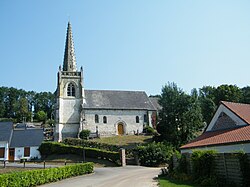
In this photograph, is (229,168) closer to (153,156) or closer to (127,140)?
(153,156)

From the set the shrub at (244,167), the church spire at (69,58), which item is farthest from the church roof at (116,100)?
the shrub at (244,167)

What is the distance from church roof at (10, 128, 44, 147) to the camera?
1691 inches

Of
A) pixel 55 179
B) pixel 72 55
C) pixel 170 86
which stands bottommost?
pixel 55 179

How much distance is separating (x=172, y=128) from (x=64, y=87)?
23.4m

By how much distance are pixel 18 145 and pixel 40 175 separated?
25774 millimetres

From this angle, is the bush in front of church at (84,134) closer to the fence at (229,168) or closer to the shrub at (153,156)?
the shrub at (153,156)

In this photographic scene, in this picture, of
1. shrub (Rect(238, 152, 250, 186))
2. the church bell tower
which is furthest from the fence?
the church bell tower

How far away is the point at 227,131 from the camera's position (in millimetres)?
20656

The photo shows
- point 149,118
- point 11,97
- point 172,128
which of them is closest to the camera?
point 172,128

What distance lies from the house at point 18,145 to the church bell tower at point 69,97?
520cm

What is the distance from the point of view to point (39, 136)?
45.0m

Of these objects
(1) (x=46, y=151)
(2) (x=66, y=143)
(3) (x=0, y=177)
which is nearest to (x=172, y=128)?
(2) (x=66, y=143)

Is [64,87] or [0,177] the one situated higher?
[64,87]

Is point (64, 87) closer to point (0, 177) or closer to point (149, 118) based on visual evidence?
point (149, 118)
